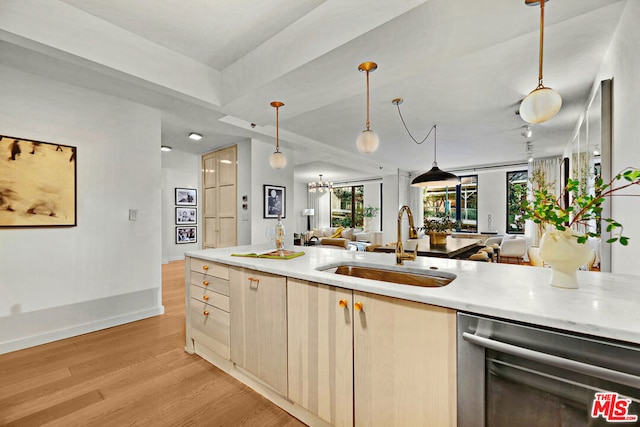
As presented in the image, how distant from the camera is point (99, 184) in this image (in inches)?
117

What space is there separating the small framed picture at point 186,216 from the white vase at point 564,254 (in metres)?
7.17

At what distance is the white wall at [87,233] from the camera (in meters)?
2.51

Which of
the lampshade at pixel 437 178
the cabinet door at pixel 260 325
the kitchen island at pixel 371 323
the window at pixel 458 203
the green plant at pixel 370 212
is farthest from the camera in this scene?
the green plant at pixel 370 212

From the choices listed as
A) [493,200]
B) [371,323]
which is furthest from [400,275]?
[493,200]

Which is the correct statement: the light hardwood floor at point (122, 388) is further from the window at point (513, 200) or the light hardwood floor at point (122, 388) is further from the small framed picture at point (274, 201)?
the window at point (513, 200)

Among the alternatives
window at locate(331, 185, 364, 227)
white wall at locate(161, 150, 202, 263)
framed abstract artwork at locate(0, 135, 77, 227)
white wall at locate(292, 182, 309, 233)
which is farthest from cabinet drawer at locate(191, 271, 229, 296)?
white wall at locate(292, 182, 309, 233)

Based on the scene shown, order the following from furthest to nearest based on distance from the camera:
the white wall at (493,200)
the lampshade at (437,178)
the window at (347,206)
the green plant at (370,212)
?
the window at (347,206), the green plant at (370,212), the white wall at (493,200), the lampshade at (437,178)

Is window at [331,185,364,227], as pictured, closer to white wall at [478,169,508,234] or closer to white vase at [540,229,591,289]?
white wall at [478,169,508,234]

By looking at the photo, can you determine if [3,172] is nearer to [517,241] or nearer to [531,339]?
[531,339]

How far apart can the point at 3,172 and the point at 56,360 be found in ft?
5.39

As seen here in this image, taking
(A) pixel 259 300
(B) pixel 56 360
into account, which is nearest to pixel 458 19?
(A) pixel 259 300

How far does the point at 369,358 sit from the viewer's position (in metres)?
1.27

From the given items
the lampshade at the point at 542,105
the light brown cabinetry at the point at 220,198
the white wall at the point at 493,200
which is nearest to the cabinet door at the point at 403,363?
the lampshade at the point at 542,105

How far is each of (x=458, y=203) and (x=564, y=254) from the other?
7983mm
